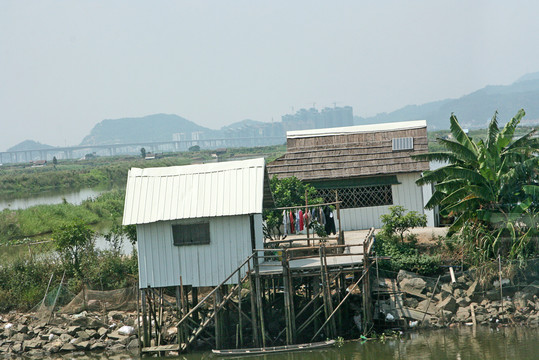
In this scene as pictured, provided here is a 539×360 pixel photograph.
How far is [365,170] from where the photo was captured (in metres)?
30.1

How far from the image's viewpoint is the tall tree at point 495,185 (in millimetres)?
23703

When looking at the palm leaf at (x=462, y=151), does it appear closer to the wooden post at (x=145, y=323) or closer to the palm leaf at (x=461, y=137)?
the palm leaf at (x=461, y=137)

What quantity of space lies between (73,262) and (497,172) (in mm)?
16528

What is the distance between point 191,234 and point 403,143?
13053 millimetres

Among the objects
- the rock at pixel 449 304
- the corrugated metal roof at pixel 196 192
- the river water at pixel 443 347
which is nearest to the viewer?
the river water at pixel 443 347

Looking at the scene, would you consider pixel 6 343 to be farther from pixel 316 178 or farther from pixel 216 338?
pixel 316 178

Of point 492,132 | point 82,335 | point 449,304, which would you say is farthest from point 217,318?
point 492,132

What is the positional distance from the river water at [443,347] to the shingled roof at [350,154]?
955 cm

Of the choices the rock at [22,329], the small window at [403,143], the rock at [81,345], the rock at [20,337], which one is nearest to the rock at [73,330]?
the rock at [81,345]

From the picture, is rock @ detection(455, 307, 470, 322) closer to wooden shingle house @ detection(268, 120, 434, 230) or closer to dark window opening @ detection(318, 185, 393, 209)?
wooden shingle house @ detection(268, 120, 434, 230)

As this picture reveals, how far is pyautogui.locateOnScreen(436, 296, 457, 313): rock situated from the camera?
2258 cm

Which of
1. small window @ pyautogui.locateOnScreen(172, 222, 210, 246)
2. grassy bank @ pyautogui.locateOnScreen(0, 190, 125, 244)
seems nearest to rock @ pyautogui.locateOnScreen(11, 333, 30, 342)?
small window @ pyautogui.locateOnScreen(172, 222, 210, 246)

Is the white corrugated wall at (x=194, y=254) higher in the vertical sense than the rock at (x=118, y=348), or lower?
higher

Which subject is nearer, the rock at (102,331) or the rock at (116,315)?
the rock at (102,331)
